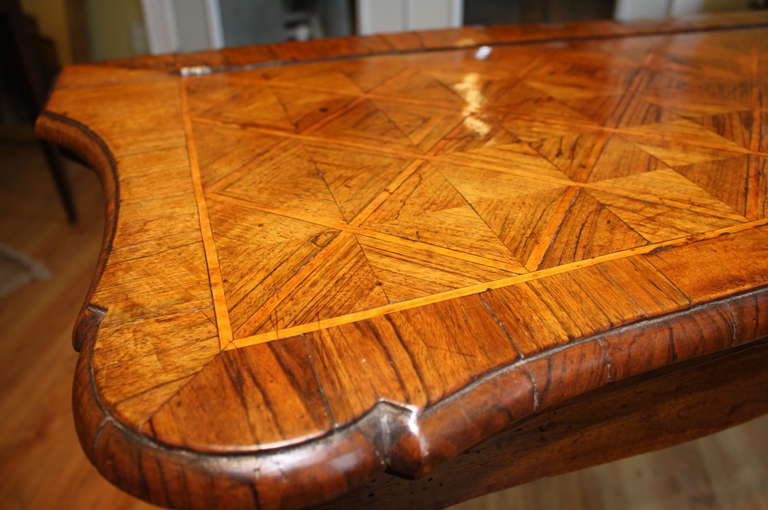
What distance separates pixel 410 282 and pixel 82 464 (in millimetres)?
745

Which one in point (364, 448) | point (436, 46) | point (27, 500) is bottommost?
point (27, 500)

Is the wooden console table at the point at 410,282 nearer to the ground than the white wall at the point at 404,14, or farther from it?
nearer to the ground

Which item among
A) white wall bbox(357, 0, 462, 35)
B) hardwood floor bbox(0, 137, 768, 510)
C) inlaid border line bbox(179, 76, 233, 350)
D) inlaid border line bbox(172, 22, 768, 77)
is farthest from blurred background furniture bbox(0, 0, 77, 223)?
white wall bbox(357, 0, 462, 35)

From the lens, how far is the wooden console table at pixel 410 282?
0.96ft

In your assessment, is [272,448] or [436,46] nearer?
[272,448]

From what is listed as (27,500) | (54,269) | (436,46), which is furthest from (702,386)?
(54,269)

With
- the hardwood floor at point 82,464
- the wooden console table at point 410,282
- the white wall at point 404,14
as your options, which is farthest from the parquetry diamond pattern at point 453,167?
the white wall at point 404,14

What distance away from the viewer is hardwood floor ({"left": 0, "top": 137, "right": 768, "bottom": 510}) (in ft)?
2.73

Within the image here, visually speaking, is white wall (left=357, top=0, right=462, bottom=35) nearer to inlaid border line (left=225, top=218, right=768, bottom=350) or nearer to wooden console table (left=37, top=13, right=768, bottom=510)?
wooden console table (left=37, top=13, right=768, bottom=510)

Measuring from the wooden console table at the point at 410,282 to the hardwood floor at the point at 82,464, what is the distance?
0.40 m

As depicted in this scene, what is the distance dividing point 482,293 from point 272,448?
0.16 metres

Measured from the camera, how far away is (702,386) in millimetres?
493

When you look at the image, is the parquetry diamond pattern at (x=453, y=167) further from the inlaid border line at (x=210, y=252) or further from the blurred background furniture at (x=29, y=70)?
the blurred background furniture at (x=29, y=70)

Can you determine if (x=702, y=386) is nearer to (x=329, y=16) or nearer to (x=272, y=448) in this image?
(x=272, y=448)
